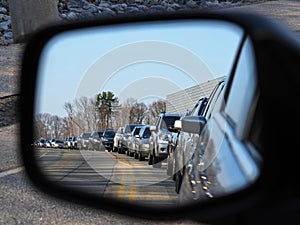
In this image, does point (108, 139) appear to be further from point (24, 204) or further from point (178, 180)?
point (24, 204)

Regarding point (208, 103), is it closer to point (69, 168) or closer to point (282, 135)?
point (69, 168)

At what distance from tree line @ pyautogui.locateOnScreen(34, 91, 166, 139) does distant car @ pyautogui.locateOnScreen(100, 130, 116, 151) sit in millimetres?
18

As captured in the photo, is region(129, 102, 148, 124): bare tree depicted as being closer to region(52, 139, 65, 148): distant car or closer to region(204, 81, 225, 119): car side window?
region(204, 81, 225, 119): car side window

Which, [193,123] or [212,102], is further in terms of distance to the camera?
[212,102]

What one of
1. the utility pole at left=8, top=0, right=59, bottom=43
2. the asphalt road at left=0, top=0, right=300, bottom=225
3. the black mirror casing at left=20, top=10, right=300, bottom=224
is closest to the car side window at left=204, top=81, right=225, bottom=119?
the black mirror casing at left=20, top=10, right=300, bottom=224

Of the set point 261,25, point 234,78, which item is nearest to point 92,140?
point 234,78

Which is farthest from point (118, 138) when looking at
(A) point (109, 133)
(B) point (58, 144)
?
(B) point (58, 144)

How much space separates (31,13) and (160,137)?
13.3m

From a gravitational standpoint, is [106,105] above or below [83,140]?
above

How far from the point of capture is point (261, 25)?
1400 mm

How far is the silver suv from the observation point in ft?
7.30

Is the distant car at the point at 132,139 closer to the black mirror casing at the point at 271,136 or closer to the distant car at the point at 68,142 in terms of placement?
the distant car at the point at 68,142

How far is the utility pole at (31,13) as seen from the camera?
14930mm

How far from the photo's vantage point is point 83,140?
92.1 inches
